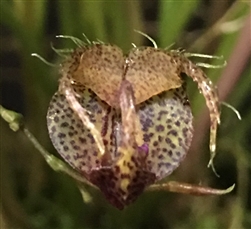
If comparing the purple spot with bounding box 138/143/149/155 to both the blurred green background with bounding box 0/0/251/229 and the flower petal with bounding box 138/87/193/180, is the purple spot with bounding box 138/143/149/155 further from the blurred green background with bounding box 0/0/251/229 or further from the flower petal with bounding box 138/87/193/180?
the blurred green background with bounding box 0/0/251/229

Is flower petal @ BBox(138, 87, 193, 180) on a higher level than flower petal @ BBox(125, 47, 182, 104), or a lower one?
lower

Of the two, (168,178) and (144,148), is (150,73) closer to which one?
(144,148)

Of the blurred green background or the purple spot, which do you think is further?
the blurred green background

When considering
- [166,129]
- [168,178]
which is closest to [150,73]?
[166,129]

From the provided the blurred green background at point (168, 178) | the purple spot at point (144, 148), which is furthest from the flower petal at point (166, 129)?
the blurred green background at point (168, 178)

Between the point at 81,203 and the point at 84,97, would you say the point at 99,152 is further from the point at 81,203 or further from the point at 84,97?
the point at 81,203

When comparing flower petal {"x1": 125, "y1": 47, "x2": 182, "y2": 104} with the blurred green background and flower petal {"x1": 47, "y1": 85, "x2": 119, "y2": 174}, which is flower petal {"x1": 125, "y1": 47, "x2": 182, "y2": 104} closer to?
flower petal {"x1": 47, "y1": 85, "x2": 119, "y2": 174}

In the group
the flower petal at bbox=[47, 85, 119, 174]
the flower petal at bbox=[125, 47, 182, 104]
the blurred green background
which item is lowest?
the blurred green background

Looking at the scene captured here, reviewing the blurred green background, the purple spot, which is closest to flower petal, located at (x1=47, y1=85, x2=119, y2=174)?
the purple spot

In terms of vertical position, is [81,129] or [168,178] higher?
[81,129]
